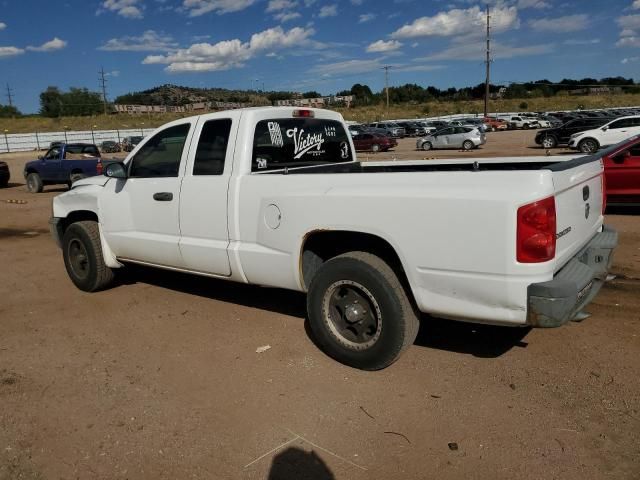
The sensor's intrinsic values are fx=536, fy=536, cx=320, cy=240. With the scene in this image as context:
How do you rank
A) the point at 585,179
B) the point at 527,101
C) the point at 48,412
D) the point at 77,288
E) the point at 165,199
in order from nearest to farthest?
the point at 48,412 → the point at 585,179 → the point at 165,199 → the point at 77,288 → the point at 527,101

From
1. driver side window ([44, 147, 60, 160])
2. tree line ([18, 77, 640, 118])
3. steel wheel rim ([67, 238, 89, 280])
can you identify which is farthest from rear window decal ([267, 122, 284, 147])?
tree line ([18, 77, 640, 118])

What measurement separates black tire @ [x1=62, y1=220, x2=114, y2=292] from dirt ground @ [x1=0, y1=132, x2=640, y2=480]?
1.67ft

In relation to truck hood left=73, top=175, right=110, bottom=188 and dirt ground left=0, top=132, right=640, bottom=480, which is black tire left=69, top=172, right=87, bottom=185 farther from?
dirt ground left=0, top=132, right=640, bottom=480

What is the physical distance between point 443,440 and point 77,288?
484 centimetres

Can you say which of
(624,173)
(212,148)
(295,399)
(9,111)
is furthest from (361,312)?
(9,111)

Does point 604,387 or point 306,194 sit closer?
point 604,387

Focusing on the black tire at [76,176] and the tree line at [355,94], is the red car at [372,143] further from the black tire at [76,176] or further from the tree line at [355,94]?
the tree line at [355,94]

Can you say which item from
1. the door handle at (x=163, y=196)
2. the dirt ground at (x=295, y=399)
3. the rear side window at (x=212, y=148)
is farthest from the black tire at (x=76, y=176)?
the rear side window at (x=212, y=148)

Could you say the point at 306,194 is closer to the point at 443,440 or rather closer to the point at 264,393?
the point at 264,393

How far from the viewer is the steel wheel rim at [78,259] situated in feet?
19.6

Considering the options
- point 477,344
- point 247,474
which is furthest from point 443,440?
point 477,344

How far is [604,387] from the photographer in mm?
3535

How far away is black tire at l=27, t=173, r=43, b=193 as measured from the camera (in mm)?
18225

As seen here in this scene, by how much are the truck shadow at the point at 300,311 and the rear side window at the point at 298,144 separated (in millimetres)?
1473
